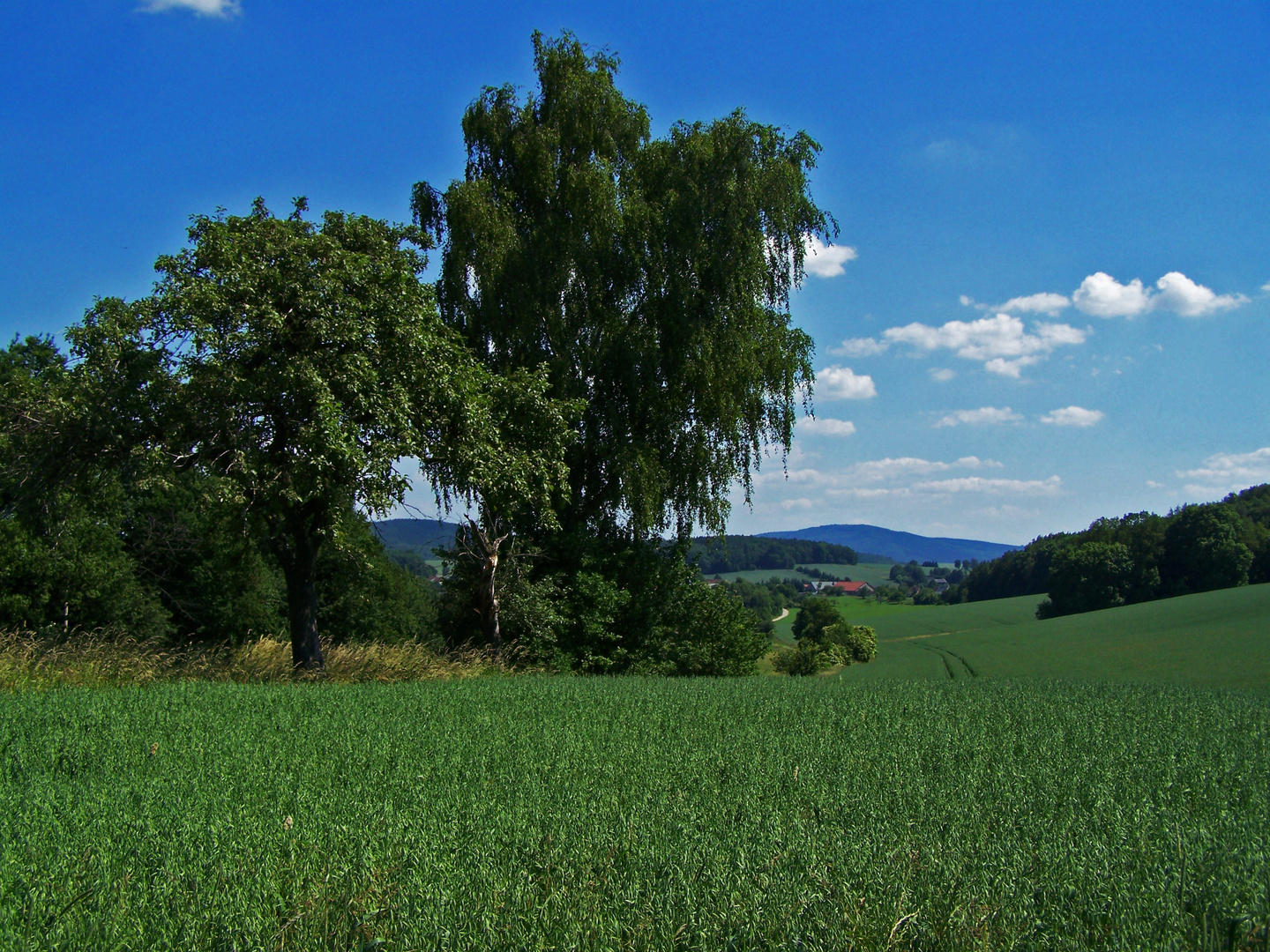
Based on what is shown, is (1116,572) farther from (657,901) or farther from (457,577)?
(657,901)

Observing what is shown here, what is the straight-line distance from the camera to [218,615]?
38094 mm

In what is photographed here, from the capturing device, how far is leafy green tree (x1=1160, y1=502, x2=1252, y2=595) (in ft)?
175

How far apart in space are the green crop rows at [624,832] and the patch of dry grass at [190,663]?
4610mm

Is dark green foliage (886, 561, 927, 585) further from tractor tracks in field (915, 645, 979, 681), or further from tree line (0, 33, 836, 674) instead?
tree line (0, 33, 836, 674)

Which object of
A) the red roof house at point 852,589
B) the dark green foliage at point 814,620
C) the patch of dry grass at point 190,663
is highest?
the patch of dry grass at point 190,663

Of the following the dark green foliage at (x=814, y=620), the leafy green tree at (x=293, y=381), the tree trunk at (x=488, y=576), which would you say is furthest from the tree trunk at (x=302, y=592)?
the dark green foliage at (x=814, y=620)

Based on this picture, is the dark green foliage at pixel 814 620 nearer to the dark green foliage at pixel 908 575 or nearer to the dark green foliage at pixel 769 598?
the dark green foliage at pixel 769 598

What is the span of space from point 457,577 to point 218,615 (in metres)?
24.4

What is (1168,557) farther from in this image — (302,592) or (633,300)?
(302,592)

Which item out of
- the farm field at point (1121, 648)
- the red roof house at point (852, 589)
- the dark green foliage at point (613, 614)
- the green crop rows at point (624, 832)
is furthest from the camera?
the red roof house at point (852, 589)

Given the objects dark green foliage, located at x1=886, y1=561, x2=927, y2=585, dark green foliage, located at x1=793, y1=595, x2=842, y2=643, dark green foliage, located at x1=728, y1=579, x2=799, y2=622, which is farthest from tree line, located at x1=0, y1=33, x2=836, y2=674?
dark green foliage, located at x1=886, y1=561, x2=927, y2=585

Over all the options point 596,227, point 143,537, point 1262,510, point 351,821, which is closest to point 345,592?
point 143,537

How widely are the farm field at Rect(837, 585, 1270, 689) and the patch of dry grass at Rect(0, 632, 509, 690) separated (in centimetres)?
845

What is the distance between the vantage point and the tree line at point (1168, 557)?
2117 inches
